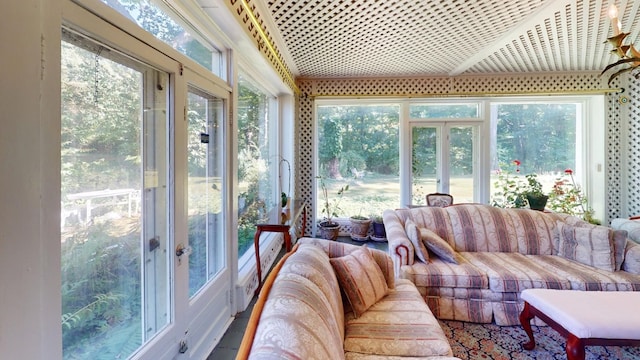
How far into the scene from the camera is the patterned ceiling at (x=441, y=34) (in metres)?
2.72

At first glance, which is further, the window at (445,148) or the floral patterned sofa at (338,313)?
the window at (445,148)

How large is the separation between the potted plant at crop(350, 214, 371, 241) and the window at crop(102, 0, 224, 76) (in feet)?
11.6

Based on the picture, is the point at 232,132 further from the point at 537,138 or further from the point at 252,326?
the point at 537,138

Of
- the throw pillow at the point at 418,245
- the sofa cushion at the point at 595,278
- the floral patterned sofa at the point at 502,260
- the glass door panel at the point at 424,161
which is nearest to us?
the sofa cushion at the point at 595,278

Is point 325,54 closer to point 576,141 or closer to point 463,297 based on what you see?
point 463,297

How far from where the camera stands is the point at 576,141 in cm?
→ 499

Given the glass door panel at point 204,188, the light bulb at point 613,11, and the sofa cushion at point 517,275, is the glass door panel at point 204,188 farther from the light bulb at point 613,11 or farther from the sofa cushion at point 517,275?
the light bulb at point 613,11

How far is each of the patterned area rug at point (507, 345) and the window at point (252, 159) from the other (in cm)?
209

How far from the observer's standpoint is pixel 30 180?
2.57 ft

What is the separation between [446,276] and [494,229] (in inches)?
39.6

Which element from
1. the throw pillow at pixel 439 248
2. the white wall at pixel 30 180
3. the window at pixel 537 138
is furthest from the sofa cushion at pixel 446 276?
the window at pixel 537 138

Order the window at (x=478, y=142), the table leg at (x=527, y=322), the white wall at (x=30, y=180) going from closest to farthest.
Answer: the white wall at (x=30, y=180), the table leg at (x=527, y=322), the window at (x=478, y=142)

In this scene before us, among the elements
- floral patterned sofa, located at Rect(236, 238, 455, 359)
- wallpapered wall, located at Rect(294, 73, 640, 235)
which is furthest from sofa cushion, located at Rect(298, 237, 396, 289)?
wallpapered wall, located at Rect(294, 73, 640, 235)

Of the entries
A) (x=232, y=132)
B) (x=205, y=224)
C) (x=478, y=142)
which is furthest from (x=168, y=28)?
(x=478, y=142)
